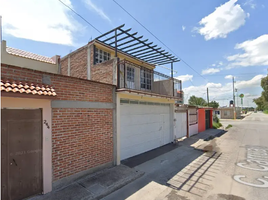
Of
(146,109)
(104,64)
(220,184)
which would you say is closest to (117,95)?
(104,64)

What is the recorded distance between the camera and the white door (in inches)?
436

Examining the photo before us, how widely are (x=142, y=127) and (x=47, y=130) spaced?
466cm

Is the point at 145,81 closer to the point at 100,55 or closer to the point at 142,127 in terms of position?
the point at 100,55

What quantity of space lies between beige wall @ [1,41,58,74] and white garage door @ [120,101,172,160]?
704 centimetres

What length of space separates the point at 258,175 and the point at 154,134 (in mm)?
4699

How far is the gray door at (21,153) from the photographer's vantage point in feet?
11.4

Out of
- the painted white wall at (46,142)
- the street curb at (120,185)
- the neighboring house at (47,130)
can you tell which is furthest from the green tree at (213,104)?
the painted white wall at (46,142)

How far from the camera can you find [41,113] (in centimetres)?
403

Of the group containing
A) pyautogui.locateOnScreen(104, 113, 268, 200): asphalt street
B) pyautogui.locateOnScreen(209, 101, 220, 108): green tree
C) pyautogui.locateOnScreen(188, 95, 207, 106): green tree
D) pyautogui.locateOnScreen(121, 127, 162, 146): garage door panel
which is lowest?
pyautogui.locateOnScreen(104, 113, 268, 200): asphalt street

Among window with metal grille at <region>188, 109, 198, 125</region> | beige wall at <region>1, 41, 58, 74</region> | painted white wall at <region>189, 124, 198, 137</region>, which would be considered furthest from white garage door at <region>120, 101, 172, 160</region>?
beige wall at <region>1, 41, 58, 74</region>

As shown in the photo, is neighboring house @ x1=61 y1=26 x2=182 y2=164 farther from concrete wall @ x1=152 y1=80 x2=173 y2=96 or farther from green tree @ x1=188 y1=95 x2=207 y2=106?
green tree @ x1=188 y1=95 x2=207 y2=106

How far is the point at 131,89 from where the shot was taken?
620cm

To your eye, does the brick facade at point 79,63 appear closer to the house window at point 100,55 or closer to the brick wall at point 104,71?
the house window at point 100,55

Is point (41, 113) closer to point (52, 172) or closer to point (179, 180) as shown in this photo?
point (52, 172)
